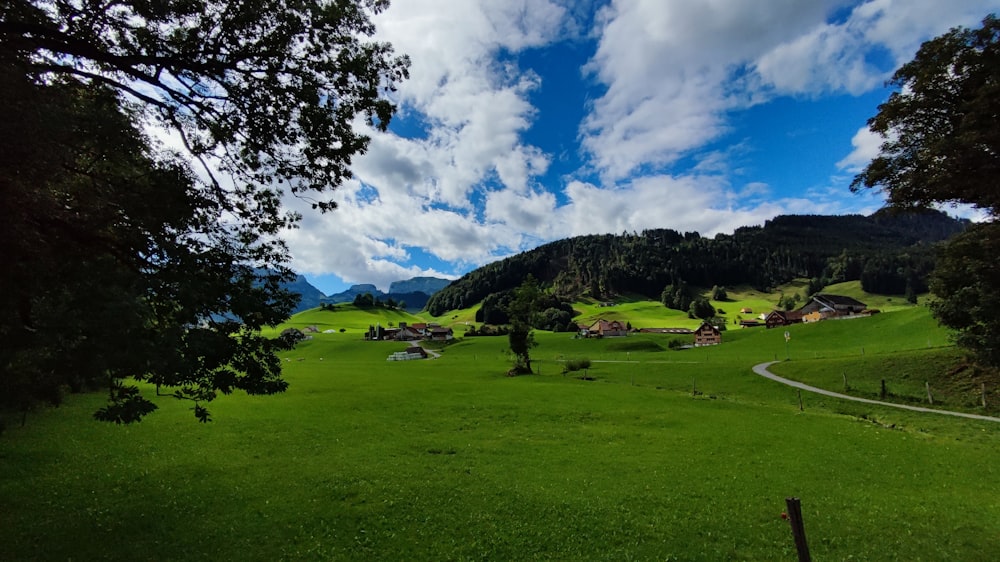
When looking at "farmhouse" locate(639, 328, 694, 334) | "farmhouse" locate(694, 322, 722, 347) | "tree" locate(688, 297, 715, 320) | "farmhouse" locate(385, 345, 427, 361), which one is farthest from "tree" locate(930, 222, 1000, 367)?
"tree" locate(688, 297, 715, 320)

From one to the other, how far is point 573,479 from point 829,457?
43.1 ft

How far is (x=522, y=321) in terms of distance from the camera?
6812cm

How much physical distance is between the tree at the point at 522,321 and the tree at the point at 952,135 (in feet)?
156

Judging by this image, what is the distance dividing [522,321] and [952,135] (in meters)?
52.6

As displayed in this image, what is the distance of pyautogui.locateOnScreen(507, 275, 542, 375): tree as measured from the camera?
222 feet

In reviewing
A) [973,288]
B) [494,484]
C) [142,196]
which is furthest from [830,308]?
[142,196]

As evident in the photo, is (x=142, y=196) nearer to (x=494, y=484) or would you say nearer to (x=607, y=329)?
(x=494, y=484)

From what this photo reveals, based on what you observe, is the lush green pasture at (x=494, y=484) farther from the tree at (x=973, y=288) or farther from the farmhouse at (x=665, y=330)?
the farmhouse at (x=665, y=330)

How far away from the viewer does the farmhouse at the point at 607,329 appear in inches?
5704

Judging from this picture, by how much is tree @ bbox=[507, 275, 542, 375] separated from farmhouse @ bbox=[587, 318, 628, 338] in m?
77.7

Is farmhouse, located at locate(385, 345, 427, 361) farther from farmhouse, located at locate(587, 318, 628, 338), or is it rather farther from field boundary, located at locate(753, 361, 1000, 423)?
field boundary, located at locate(753, 361, 1000, 423)

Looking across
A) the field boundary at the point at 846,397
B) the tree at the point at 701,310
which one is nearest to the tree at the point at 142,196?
the field boundary at the point at 846,397

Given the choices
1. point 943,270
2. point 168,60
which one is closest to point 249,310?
point 168,60

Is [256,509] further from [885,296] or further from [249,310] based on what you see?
[885,296]
